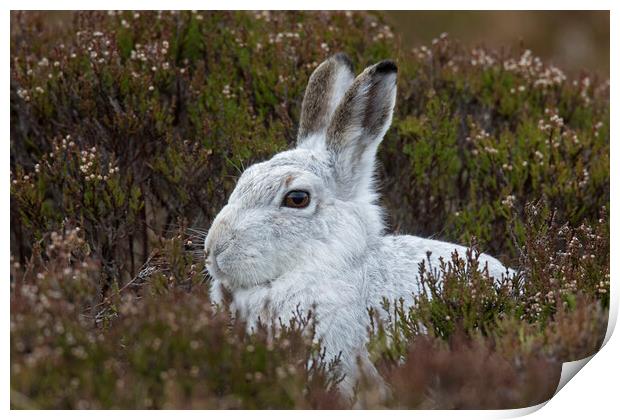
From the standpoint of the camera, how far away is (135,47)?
16.1 ft

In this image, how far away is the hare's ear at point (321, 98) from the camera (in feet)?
11.8

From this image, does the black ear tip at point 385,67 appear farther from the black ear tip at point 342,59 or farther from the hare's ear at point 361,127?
the black ear tip at point 342,59

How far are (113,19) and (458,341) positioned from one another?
2950 millimetres

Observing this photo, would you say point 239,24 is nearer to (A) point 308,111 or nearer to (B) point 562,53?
(A) point 308,111

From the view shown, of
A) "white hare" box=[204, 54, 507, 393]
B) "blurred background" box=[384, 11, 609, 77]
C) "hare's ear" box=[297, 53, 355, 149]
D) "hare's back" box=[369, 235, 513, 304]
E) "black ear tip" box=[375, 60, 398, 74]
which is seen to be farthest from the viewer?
"blurred background" box=[384, 11, 609, 77]

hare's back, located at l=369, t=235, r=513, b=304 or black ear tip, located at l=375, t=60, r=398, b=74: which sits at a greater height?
black ear tip, located at l=375, t=60, r=398, b=74

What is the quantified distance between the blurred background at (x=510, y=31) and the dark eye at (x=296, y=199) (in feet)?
7.96

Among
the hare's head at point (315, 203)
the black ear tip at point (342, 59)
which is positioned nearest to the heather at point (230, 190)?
the hare's head at point (315, 203)

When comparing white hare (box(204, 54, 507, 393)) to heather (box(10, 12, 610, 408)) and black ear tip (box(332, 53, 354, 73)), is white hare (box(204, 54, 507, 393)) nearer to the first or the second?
heather (box(10, 12, 610, 408))

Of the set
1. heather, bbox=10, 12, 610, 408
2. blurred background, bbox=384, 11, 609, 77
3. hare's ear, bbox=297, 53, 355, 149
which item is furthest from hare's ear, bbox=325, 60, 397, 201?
blurred background, bbox=384, 11, 609, 77

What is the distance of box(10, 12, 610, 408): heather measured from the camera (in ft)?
8.55

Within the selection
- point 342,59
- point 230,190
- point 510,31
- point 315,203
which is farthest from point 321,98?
point 510,31
